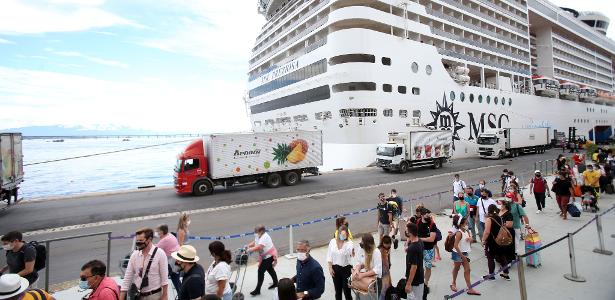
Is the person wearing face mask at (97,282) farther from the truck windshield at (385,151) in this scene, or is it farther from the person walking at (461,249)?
the truck windshield at (385,151)

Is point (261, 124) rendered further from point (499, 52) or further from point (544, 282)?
point (544, 282)

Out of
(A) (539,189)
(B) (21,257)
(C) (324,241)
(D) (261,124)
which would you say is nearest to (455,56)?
(D) (261,124)

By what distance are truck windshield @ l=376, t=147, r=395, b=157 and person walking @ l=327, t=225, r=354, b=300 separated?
19592 mm

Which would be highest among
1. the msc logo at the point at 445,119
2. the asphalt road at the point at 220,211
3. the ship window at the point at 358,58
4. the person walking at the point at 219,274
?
the ship window at the point at 358,58

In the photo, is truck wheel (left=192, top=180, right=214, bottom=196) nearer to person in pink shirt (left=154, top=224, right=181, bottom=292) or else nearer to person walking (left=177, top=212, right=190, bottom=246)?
person walking (left=177, top=212, right=190, bottom=246)

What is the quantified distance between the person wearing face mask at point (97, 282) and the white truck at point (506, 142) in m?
35.0

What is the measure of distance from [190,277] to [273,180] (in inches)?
600

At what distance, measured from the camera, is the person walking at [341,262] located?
16.9 ft

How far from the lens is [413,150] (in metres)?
24.7

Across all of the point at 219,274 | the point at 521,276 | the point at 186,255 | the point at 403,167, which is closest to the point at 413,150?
the point at 403,167

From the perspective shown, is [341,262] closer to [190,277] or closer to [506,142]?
[190,277]

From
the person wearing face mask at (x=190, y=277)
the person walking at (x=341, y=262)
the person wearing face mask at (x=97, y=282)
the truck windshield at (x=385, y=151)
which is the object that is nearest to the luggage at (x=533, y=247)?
the person walking at (x=341, y=262)

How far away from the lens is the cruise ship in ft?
86.9

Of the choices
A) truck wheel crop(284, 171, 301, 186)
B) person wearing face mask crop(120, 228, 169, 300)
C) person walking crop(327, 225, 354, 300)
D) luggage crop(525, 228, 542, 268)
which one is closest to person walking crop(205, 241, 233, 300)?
person wearing face mask crop(120, 228, 169, 300)
